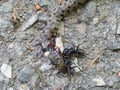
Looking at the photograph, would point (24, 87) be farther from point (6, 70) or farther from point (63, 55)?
point (63, 55)

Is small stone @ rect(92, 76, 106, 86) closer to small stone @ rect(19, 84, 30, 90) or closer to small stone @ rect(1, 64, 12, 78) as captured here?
small stone @ rect(19, 84, 30, 90)

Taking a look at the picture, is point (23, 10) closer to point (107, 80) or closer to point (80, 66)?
point (80, 66)

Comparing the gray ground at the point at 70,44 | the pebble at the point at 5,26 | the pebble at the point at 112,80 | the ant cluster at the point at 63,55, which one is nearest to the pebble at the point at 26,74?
the gray ground at the point at 70,44

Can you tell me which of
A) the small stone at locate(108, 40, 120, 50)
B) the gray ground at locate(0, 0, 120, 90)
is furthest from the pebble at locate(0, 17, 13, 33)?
the small stone at locate(108, 40, 120, 50)

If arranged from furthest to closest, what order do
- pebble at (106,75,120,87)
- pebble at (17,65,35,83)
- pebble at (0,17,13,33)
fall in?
pebble at (0,17,13,33) → pebble at (17,65,35,83) → pebble at (106,75,120,87)

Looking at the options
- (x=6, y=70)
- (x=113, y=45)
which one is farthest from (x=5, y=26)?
(x=113, y=45)

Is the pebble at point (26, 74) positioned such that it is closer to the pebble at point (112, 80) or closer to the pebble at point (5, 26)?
the pebble at point (5, 26)
